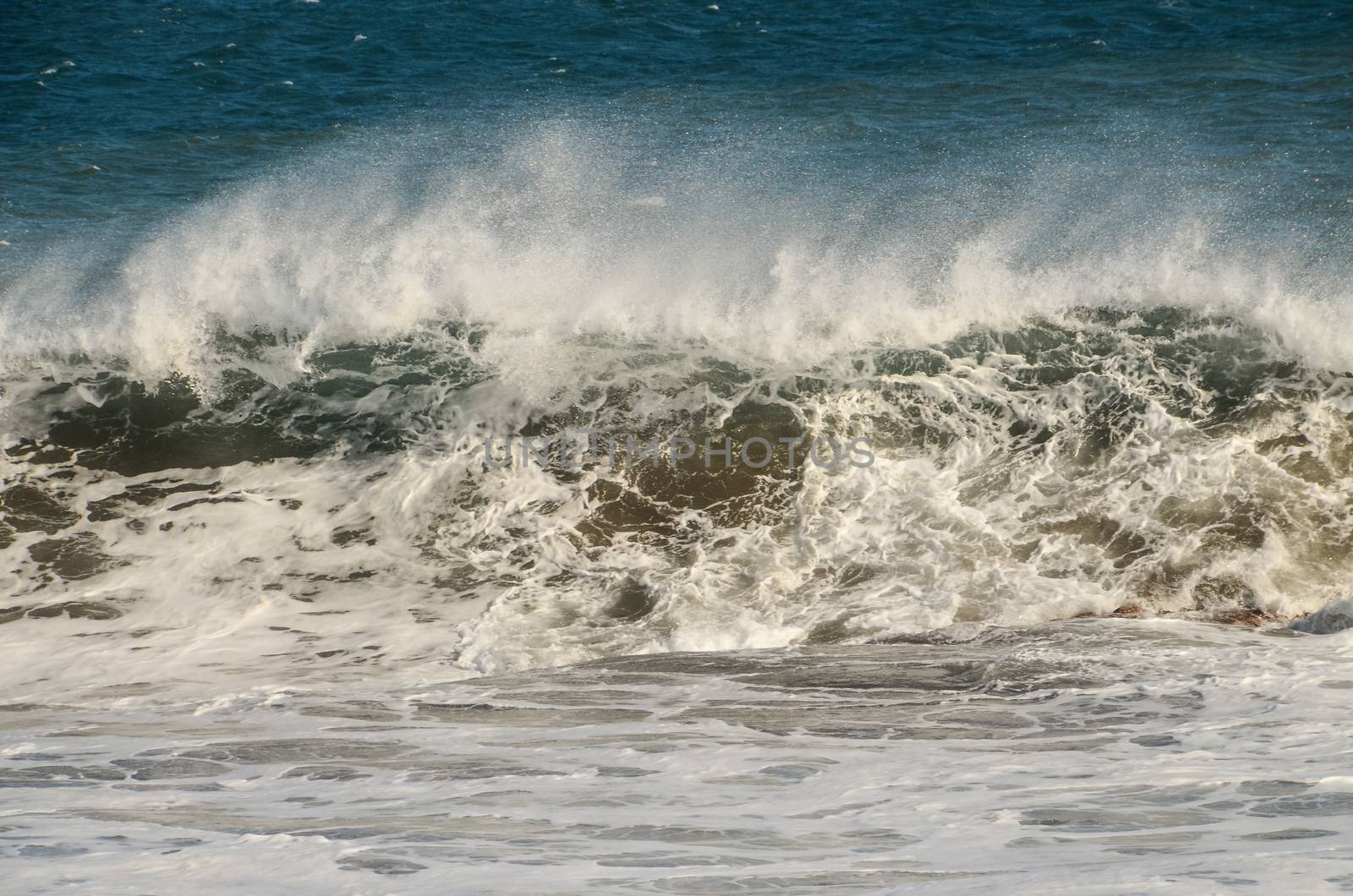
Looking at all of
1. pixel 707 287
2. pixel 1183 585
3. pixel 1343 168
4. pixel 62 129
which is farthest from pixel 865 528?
pixel 62 129

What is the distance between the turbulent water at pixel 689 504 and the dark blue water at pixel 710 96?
5.9 inches

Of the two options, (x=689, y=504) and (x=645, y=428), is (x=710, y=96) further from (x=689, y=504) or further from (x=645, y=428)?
(x=689, y=504)

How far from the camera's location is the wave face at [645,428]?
7109mm

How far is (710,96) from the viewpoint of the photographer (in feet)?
50.9

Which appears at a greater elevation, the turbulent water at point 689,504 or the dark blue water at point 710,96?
the dark blue water at point 710,96

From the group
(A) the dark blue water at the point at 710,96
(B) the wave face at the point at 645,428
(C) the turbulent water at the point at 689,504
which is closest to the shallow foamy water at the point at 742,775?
(C) the turbulent water at the point at 689,504

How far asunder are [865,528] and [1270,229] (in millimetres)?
4812

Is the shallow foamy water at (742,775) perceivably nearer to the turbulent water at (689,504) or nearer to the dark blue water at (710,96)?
the turbulent water at (689,504)

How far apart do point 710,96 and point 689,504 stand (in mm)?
8806

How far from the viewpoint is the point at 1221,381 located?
849 centimetres

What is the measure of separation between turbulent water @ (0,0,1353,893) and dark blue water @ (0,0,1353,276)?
0.15m

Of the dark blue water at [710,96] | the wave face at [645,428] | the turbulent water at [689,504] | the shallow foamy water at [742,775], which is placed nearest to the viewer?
the shallow foamy water at [742,775]

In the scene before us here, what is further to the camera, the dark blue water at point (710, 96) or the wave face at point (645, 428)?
the dark blue water at point (710, 96)

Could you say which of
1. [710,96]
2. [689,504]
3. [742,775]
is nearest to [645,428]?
[689,504]
